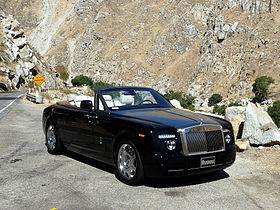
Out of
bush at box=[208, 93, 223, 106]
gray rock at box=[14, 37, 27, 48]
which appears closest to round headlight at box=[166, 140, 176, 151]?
bush at box=[208, 93, 223, 106]

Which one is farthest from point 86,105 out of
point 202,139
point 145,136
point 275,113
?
point 275,113

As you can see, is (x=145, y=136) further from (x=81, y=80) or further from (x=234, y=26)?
(x=81, y=80)

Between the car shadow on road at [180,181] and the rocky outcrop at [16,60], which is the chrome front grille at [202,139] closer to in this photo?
the car shadow on road at [180,181]

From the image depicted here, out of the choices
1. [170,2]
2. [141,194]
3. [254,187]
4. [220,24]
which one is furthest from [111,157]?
[170,2]

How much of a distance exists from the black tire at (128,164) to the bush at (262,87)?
2369 inches

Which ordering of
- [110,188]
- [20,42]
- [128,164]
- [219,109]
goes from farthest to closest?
1. [20,42]
2. [219,109]
3. [128,164]
4. [110,188]

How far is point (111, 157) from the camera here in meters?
5.76

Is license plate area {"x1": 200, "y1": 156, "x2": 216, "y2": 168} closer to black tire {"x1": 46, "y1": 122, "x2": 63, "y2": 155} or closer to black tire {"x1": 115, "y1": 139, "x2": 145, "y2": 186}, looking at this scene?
black tire {"x1": 115, "y1": 139, "x2": 145, "y2": 186}

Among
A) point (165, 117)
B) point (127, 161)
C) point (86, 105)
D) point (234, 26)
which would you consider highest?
point (234, 26)

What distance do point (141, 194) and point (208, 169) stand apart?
1.15 meters

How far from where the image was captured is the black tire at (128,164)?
5172mm

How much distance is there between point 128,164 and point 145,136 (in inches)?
28.9

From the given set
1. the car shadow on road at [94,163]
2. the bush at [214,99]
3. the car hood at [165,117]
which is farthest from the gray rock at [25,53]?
the car hood at [165,117]

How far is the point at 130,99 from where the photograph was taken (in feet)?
21.5
